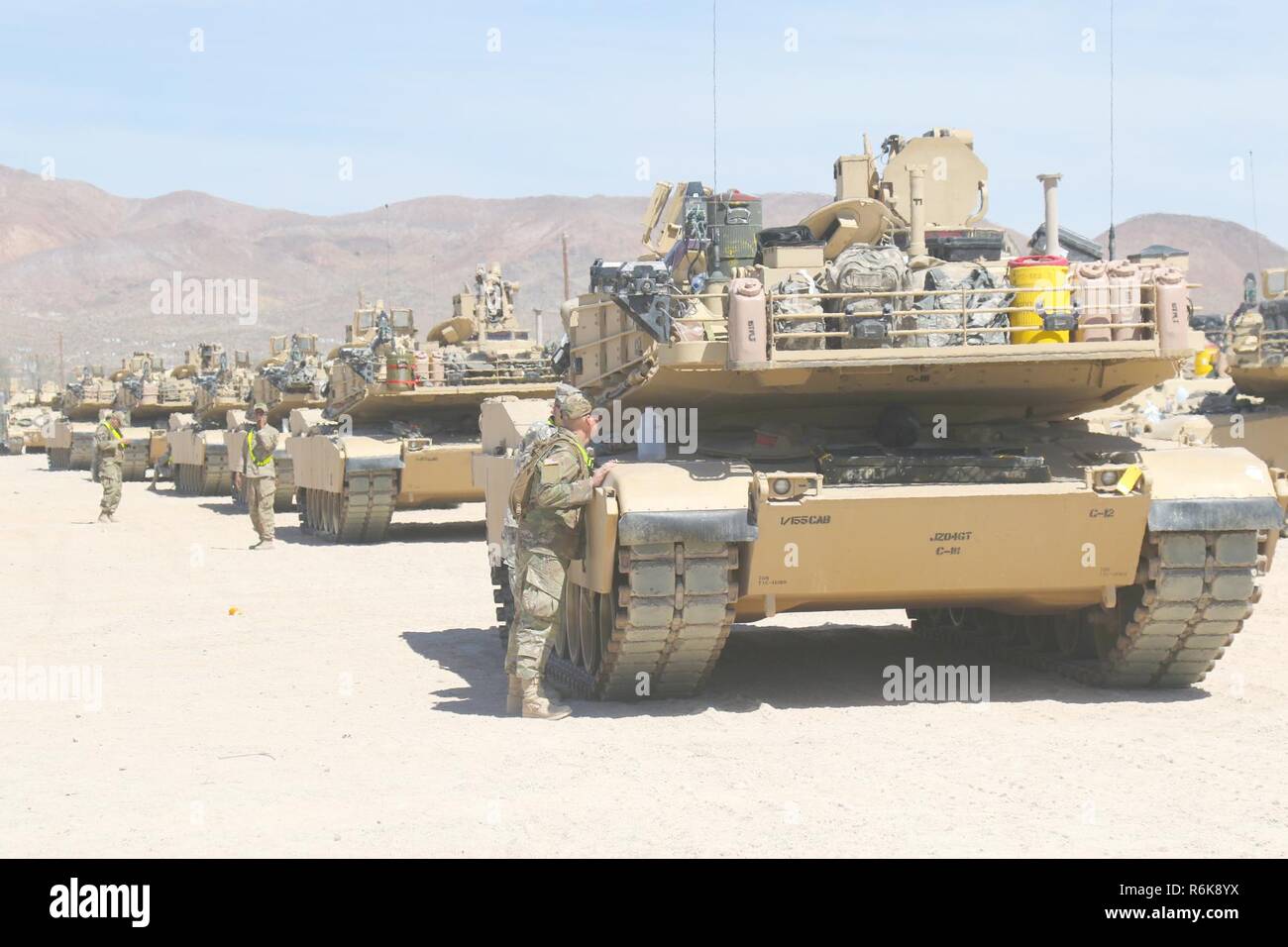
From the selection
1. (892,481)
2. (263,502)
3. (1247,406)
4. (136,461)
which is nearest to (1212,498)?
(892,481)

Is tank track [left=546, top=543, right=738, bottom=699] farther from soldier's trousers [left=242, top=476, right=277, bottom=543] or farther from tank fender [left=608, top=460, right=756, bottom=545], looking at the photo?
soldier's trousers [left=242, top=476, right=277, bottom=543]

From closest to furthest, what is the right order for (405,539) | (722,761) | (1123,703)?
(722,761), (1123,703), (405,539)

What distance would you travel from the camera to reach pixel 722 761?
8.65 meters

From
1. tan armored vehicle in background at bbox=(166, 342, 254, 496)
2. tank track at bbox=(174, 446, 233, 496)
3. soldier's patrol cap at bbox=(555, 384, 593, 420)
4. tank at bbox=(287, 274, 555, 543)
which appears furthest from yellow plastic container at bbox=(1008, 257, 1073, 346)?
tank track at bbox=(174, 446, 233, 496)

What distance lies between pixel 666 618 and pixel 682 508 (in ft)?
1.98

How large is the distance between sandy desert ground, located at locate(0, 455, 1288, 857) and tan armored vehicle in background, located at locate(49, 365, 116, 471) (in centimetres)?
3365

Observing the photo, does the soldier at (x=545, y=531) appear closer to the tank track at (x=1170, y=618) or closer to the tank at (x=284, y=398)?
the tank track at (x=1170, y=618)

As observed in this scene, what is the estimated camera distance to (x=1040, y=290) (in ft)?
32.5

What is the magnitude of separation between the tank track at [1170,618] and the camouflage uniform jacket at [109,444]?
18.8 meters

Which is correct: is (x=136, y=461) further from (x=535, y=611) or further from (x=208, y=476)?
(x=535, y=611)

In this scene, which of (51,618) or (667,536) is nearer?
(667,536)
